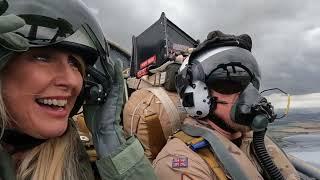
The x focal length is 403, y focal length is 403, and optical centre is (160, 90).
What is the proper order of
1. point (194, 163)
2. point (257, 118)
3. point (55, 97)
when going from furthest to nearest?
point (257, 118)
point (194, 163)
point (55, 97)

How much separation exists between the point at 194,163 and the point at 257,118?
45cm

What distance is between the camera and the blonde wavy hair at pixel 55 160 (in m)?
1.31

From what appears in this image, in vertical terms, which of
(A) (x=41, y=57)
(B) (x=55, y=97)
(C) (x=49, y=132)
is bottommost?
(C) (x=49, y=132)

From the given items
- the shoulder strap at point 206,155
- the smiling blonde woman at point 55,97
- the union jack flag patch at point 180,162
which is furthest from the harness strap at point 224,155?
the smiling blonde woman at point 55,97

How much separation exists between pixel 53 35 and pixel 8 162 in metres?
0.42

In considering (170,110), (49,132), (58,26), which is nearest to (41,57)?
(58,26)

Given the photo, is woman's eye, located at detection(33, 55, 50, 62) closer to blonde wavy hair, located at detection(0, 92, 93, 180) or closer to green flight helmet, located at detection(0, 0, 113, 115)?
green flight helmet, located at detection(0, 0, 113, 115)

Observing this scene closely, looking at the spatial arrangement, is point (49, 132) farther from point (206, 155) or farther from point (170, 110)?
point (170, 110)

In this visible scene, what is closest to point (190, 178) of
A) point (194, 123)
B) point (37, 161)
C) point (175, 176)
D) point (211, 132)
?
point (175, 176)

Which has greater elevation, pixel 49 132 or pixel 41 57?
pixel 41 57

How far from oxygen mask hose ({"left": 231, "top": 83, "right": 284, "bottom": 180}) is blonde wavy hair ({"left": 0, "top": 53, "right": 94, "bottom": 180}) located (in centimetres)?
98

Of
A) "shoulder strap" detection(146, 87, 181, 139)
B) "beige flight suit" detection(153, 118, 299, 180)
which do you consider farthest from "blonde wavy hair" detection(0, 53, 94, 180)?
"shoulder strap" detection(146, 87, 181, 139)

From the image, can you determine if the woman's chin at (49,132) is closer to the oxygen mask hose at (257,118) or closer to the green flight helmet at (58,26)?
the green flight helmet at (58,26)

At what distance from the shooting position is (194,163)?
75.9 inches
